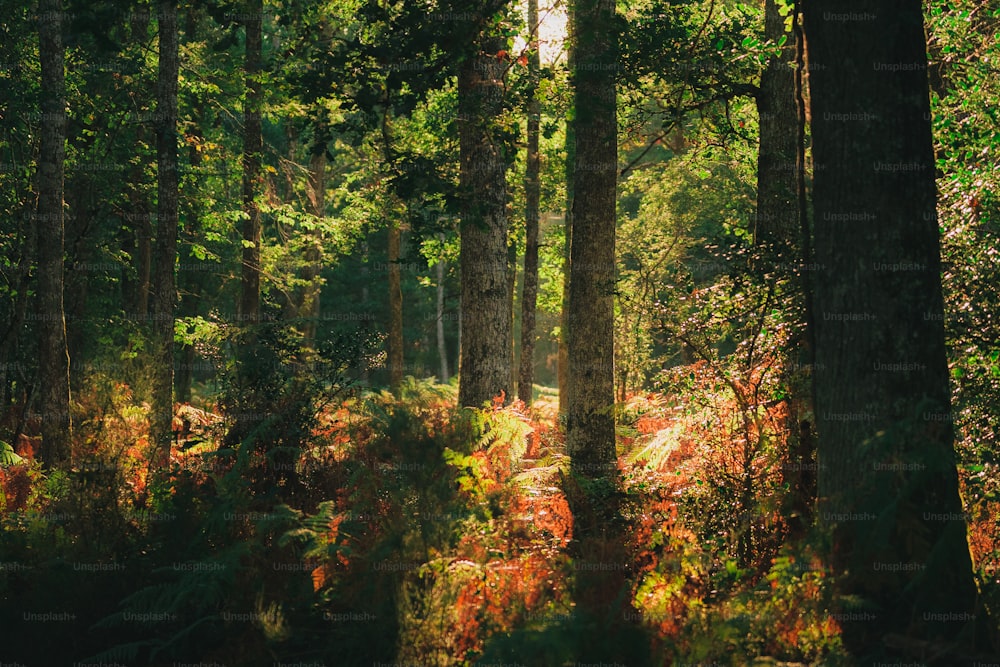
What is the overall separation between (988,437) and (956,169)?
261 centimetres

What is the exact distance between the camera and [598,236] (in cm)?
1108

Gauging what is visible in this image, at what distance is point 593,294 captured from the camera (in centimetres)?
1094

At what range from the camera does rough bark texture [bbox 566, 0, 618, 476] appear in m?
10.9

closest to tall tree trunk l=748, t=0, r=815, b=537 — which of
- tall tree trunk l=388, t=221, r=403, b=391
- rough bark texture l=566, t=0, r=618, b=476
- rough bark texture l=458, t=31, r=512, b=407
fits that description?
rough bark texture l=566, t=0, r=618, b=476

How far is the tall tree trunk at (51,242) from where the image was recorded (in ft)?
36.8

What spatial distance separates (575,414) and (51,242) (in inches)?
296

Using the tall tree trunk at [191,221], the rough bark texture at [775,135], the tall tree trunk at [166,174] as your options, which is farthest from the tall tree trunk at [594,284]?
the tall tree trunk at [191,221]

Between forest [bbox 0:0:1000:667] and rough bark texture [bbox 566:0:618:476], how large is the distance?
0.05 meters

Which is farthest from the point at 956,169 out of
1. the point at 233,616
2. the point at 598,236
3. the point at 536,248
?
the point at 536,248

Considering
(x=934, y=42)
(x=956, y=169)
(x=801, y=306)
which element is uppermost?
(x=934, y=42)

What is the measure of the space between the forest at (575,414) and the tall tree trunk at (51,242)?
45 millimetres

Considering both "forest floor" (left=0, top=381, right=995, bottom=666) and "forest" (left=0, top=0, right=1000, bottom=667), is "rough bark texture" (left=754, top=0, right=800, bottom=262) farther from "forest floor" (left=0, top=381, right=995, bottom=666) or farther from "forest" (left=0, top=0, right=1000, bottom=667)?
"forest floor" (left=0, top=381, right=995, bottom=666)

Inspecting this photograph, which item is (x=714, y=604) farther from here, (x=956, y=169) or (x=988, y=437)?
(x=956, y=169)

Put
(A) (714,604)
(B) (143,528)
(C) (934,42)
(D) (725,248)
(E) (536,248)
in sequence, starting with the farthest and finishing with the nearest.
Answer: (E) (536,248), (C) (934,42), (D) (725,248), (B) (143,528), (A) (714,604)
